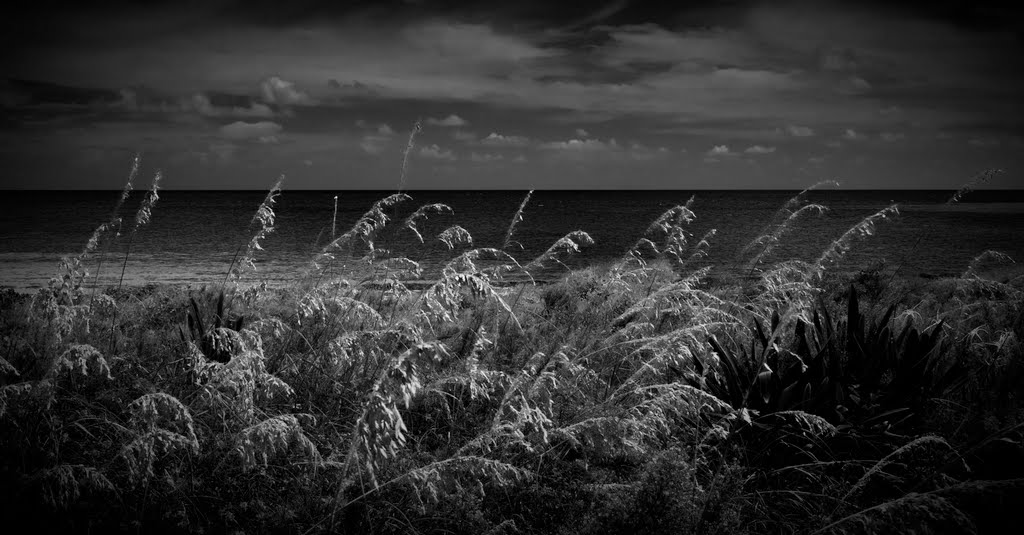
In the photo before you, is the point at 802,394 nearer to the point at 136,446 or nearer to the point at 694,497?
the point at 694,497

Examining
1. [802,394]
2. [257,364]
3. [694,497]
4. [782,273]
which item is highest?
[782,273]

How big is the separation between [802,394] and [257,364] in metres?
3.80

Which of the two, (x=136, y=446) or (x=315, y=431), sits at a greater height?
(x=136, y=446)

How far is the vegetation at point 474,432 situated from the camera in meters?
2.96

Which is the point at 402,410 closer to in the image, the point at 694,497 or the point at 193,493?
the point at 193,493

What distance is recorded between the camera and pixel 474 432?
4.10 m

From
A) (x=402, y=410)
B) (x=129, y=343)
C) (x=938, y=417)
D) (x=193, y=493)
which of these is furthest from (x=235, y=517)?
(x=938, y=417)

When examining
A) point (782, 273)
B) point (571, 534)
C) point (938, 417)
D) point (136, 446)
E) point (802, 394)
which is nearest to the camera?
point (136, 446)

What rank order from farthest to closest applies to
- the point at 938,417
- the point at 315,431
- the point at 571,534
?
the point at 938,417 < the point at 315,431 < the point at 571,534

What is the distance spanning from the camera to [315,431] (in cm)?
385

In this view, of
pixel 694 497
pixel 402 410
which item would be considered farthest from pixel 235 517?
pixel 694 497

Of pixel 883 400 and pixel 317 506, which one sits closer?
pixel 317 506

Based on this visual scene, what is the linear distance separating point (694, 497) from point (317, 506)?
2.09 metres

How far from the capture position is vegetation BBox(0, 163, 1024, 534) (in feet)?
9.73
